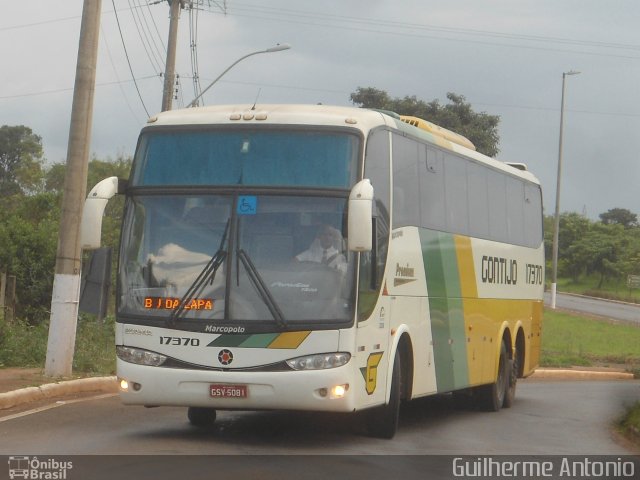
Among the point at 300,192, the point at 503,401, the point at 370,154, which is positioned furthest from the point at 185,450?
the point at 503,401

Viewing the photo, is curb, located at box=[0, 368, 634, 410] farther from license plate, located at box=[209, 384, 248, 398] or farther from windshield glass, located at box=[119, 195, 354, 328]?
license plate, located at box=[209, 384, 248, 398]

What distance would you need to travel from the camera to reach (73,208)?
748 inches

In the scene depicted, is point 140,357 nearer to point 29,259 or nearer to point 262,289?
point 262,289

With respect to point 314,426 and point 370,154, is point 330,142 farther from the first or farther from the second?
point 314,426

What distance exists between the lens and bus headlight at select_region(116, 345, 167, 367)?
12.1 metres

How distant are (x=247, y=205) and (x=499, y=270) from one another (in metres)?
7.44

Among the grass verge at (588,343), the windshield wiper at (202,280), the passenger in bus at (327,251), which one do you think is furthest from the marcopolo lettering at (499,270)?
the grass verge at (588,343)

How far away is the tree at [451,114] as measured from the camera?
2474 inches

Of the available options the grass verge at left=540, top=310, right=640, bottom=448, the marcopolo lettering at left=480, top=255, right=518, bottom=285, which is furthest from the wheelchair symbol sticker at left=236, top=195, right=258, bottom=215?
the grass verge at left=540, top=310, right=640, bottom=448

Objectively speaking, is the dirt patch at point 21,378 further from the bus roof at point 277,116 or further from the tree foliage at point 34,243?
the bus roof at point 277,116

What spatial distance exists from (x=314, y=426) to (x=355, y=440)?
1.44 m

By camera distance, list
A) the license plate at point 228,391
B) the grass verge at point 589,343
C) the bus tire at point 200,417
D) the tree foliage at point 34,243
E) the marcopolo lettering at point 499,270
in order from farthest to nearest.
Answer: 1. the grass verge at point 589,343
2. the tree foliage at point 34,243
3. the marcopolo lettering at point 499,270
4. the bus tire at point 200,417
5. the license plate at point 228,391

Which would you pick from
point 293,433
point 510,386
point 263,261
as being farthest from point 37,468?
point 510,386

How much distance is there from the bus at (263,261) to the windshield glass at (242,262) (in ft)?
0.04
